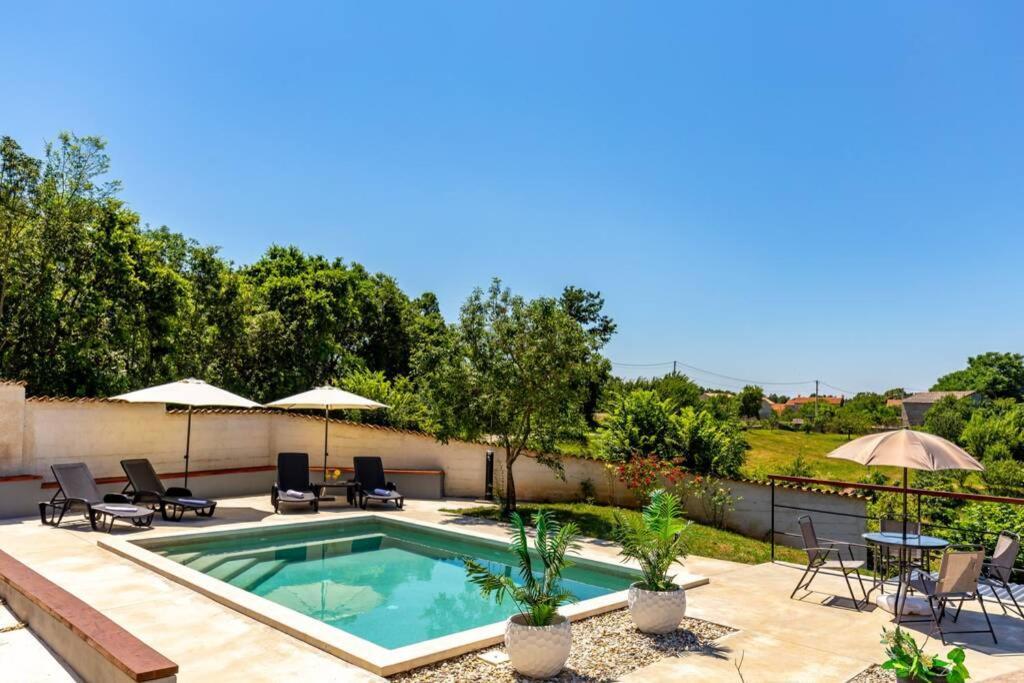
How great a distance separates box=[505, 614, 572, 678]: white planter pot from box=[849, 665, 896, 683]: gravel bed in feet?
7.82

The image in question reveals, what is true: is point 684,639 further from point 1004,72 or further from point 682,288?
point 682,288

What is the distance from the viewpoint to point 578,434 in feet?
47.0

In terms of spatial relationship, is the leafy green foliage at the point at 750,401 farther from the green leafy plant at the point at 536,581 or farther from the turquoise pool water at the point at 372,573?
the green leafy plant at the point at 536,581

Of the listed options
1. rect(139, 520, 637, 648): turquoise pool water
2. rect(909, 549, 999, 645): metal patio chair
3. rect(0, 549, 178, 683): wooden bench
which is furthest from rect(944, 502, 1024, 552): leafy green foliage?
rect(0, 549, 178, 683): wooden bench

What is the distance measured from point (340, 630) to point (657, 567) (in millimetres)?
3200

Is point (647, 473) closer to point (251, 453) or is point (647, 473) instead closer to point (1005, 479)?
point (251, 453)

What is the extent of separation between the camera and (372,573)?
10.4 meters

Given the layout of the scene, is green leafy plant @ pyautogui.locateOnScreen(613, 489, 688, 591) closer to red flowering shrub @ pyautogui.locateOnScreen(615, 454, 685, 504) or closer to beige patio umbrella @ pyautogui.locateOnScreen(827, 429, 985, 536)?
beige patio umbrella @ pyautogui.locateOnScreen(827, 429, 985, 536)

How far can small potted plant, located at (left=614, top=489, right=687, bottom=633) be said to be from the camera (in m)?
6.78

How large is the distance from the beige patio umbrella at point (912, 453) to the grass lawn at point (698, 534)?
8.88ft

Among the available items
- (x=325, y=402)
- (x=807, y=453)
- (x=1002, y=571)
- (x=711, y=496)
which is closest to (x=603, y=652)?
(x=1002, y=571)

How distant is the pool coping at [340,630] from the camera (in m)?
5.85

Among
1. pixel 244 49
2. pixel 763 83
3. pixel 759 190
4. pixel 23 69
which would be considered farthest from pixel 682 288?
pixel 23 69

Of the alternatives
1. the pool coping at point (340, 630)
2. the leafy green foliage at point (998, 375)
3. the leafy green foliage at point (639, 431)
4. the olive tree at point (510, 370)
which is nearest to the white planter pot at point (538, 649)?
the pool coping at point (340, 630)
